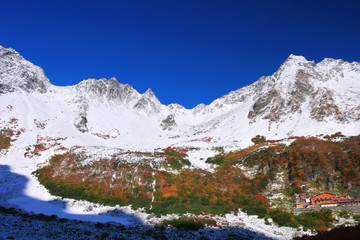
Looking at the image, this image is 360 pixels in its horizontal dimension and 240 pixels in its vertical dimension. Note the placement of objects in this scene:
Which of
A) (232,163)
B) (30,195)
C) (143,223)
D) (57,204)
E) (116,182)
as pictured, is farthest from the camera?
(232,163)

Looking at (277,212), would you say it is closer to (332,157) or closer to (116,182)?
(332,157)

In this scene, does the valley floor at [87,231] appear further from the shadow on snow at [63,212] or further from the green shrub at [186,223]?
the green shrub at [186,223]

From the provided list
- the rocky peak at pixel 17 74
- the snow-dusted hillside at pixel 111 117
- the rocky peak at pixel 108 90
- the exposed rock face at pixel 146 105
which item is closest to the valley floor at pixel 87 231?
the snow-dusted hillside at pixel 111 117

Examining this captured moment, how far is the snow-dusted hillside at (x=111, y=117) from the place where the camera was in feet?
161

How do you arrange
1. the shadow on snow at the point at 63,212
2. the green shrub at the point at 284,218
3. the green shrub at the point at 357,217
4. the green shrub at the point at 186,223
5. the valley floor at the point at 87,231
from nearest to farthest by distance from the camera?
the valley floor at the point at 87,231 → the shadow on snow at the point at 63,212 → the green shrub at the point at 357,217 → the green shrub at the point at 186,223 → the green shrub at the point at 284,218

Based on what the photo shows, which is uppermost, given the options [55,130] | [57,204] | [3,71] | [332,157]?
[3,71]

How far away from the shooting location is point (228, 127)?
9494 cm

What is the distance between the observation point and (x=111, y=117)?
369 feet

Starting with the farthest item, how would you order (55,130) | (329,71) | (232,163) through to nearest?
(329,71) < (55,130) < (232,163)

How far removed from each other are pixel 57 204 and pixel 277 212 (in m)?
29.3

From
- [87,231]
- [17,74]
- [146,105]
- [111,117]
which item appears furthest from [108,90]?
[87,231]

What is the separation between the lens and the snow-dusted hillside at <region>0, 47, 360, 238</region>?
49.0 m

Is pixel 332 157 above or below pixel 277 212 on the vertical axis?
above

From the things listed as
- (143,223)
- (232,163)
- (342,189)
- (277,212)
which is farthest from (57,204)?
(342,189)
